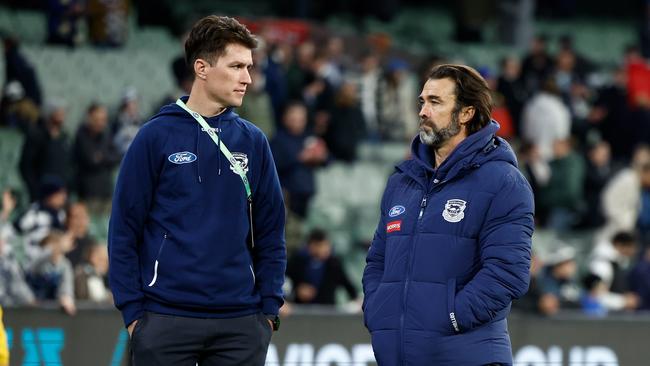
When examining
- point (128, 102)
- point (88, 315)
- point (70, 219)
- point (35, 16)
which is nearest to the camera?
point (88, 315)

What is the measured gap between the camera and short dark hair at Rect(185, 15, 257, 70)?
6.20m

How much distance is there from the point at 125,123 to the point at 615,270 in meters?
5.20

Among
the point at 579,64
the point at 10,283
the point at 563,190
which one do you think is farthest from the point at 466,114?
the point at 579,64

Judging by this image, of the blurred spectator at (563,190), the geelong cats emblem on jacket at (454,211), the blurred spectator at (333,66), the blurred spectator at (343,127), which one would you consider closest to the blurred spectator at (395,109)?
the blurred spectator at (333,66)

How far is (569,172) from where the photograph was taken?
1770cm

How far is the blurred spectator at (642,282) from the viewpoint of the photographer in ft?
46.4

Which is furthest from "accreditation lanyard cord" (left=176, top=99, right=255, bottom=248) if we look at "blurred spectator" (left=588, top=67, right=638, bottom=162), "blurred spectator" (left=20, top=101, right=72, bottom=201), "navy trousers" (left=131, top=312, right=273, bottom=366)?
"blurred spectator" (left=588, top=67, right=638, bottom=162)

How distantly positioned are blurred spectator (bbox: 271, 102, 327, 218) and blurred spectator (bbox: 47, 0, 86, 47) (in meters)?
3.66

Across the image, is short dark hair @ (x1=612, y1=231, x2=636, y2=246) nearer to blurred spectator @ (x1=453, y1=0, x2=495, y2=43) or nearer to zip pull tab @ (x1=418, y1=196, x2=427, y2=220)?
zip pull tab @ (x1=418, y1=196, x2=427, y2=220)

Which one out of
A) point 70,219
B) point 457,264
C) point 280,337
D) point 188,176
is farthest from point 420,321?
point 70,219

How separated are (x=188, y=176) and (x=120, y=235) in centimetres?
37

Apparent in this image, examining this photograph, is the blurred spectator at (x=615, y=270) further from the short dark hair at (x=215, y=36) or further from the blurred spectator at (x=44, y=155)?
the short dark hair at (x=215, y=36)

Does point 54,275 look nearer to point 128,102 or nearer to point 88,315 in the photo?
point 88,315

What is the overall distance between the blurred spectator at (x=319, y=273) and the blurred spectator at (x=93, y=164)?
7.95 ft
